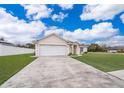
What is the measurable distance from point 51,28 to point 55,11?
26.0 ft

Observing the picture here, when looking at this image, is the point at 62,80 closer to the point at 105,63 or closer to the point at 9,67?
the point at 9,67

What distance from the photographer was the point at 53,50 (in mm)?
25609

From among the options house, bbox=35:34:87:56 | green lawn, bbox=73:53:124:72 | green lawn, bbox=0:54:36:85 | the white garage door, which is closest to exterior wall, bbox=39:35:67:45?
house, bbox=35:34:87:56

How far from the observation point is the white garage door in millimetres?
24969

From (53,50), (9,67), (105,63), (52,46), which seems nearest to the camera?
(9,67)

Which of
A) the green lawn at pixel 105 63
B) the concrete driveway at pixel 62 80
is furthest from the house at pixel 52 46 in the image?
the concrete driveway at pixel 62 80

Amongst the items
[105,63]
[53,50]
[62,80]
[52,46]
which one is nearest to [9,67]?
[62,80]

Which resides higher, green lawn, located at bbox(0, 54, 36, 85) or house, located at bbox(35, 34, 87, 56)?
house, located at bbox(35, 34, 87, 56)

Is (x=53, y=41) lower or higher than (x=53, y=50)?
higher

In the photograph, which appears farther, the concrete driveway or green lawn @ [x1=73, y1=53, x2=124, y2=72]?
green lawn @ [x1=73, y1=53, x2=124, y2=72]

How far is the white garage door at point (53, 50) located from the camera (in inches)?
983

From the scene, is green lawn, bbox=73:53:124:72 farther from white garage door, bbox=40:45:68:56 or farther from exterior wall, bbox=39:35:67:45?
exterior wall, bbox=39:35:67:45
